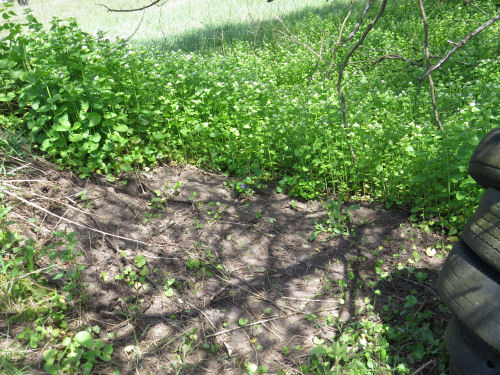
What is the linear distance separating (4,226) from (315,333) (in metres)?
2.54

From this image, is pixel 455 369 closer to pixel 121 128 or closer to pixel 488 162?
pixel 488 162

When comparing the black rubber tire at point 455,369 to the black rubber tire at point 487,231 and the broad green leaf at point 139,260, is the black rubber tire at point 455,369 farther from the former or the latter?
the broad green leaf at point 139,260

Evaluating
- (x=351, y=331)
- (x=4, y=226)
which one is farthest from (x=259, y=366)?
(x=4, y=226)

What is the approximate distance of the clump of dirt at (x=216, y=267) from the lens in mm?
2645

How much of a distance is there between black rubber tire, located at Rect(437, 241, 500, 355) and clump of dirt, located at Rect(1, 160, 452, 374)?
955 mm

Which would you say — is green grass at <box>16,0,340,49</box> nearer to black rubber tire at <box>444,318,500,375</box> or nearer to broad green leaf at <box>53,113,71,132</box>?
broad green leaf at <box>53,113,71,132</box>

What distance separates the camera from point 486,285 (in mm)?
1817

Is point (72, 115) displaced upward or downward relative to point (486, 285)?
upward

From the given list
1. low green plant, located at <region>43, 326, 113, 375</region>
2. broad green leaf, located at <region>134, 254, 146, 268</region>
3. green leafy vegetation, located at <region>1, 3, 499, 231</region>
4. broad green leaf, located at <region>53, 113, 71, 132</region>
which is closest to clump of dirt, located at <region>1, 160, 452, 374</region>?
broad green leaf, located at <region>134, 254, 146, 268</region>

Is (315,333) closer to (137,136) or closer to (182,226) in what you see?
(182,226)

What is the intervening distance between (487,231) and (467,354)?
0.64m

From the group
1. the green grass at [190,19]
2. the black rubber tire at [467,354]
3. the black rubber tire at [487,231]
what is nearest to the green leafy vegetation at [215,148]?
the black rubber tire at [467,354]

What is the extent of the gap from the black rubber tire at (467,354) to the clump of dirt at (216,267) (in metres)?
0.80

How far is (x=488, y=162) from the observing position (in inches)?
76.1
